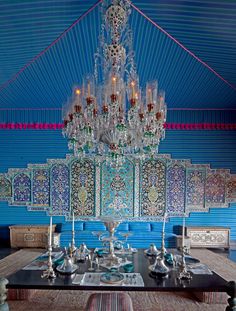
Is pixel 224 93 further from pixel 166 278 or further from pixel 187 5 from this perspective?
pixel 166 278

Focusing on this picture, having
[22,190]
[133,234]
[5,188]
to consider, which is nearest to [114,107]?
[133,234]

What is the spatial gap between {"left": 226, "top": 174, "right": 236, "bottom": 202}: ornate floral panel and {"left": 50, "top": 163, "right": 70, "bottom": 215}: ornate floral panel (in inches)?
176

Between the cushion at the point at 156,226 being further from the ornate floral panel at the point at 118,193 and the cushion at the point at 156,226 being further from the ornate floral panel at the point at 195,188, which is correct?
the ornate floral panel at the point at 195,188

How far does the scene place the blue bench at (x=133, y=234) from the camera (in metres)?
5.93

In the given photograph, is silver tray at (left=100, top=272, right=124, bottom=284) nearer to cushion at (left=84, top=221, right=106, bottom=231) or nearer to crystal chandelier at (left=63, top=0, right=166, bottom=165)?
crystal chandelier at (left=63, top=0, right=166, bottom=165)

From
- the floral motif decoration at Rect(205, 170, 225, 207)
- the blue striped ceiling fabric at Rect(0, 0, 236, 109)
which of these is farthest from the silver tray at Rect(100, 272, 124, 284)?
the floral motif decoration at Rect(205, 170, 225, 207)

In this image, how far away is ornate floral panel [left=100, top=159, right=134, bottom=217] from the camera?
21.2 feet

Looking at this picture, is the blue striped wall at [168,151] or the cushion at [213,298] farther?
the blue striped wall at [168,151]

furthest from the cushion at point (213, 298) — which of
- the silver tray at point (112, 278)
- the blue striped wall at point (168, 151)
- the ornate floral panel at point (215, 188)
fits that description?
the ornate floral panel at point (215, 188)

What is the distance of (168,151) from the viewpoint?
21.5 feet

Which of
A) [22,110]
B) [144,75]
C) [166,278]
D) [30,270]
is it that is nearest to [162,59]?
[144,75]

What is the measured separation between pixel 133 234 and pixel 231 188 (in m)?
3.02

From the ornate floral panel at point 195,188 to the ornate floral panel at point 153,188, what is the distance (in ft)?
2.27

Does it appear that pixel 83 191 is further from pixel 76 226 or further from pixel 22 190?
pixel 22 190
